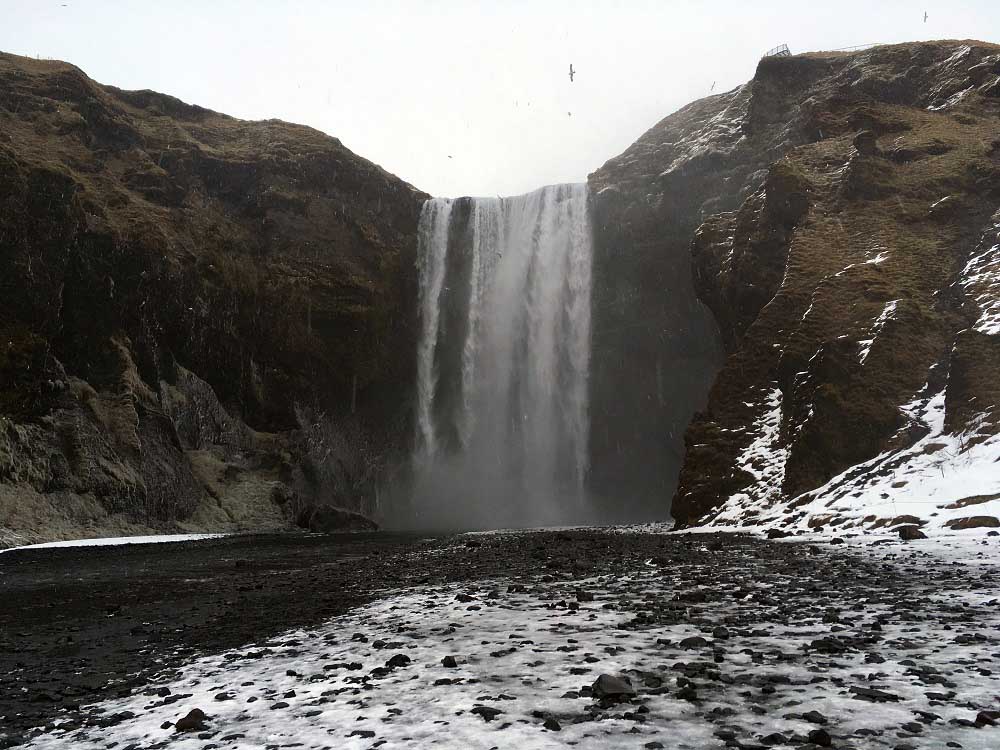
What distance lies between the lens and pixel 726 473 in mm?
26484

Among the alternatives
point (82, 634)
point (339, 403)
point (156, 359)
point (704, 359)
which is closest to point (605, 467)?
point (704, 359)

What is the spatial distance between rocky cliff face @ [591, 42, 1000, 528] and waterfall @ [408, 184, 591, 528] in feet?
61.2

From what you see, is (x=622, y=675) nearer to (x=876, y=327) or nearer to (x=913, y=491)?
(x=913, y=491)

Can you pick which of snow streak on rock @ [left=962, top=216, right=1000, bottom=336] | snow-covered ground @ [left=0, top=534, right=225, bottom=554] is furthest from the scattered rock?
snow-covered ground @ [left=0, top=534, right=225, bottom=554]

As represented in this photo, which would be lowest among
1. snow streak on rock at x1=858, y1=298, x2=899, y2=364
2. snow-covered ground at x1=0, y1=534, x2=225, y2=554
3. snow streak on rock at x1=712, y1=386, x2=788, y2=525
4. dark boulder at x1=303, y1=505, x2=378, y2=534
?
dark boulder at x1=303, y1=505, x2=378, y2=534

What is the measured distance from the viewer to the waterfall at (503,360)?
2227 inches

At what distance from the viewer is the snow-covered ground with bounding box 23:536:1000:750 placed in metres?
4.71

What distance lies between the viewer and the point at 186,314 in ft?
153

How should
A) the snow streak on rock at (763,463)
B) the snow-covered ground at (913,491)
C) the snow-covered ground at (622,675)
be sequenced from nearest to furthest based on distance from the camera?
the snow-covered ground at (622,675) < the snow-covered ground at (913,491) < the snow streak on rock at (763,463)

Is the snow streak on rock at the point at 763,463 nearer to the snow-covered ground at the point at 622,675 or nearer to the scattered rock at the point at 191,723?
the snow-covered ground at the point at 622,675

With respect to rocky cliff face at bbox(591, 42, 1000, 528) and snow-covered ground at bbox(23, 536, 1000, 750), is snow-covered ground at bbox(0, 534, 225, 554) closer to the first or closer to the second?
rocky cliff face at bbox(591, 42, 1000, 528)

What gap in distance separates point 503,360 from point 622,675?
2057 inches

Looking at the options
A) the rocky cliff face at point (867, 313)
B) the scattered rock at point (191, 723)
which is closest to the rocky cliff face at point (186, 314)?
the rocky cliff face at point (867, 313)

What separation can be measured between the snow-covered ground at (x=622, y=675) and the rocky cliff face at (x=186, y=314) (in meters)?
28.5
